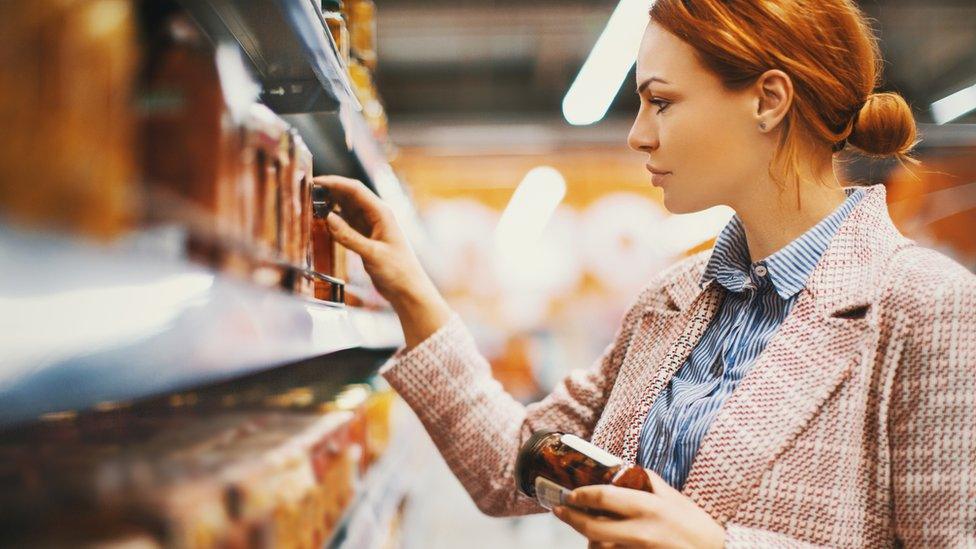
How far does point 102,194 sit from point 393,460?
220 cm

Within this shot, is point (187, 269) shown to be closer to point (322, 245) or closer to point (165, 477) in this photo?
point (165, 477)

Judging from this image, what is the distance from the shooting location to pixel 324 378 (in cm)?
186

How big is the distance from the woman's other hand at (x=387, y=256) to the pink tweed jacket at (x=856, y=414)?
0.36m

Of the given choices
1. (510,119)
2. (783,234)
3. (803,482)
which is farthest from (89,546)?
(510,119)

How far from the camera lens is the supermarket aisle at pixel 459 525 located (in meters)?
3.59

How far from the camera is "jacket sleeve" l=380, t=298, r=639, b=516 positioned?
1.30m

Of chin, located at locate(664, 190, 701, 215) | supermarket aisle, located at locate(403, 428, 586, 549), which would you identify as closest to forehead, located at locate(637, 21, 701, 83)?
chin, located at locate(664, 190, 701, 215)

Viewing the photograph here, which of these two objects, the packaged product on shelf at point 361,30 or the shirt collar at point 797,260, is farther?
the packaged product on shelf at point 361,30

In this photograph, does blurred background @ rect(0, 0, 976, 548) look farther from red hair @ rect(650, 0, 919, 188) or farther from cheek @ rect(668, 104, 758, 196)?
cheek @ rect(668, 104, 758, 196)

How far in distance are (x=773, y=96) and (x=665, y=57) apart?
0.17 metres

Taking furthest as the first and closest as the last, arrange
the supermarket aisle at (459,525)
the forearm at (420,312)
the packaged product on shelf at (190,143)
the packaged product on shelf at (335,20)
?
the supermarket aisle at (459,525)
the packaged product on shelf at (335,20)
the forearm at (420,312)
the packaged product on shelf at (190,143)

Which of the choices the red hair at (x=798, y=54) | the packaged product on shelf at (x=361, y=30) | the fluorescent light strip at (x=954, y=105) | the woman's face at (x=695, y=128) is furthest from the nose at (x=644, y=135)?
the fluorescent light strip at (x=954, y=105)

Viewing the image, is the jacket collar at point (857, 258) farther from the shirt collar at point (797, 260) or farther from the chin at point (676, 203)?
the chin at point (676, 203)

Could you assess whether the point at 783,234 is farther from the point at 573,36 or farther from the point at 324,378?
the point at 573,36
